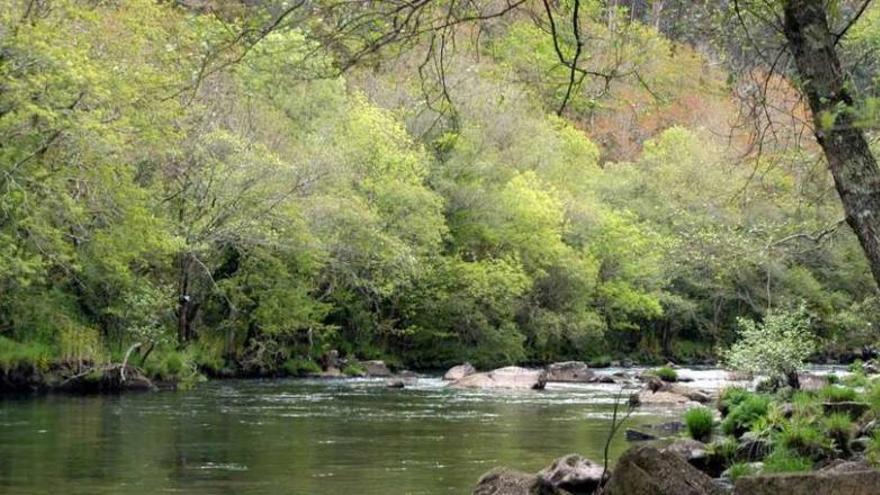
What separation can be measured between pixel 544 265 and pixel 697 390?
19.1m

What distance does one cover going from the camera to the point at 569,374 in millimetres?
39219

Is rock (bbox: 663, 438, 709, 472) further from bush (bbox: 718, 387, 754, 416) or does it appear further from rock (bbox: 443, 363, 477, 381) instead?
rock (bbox: 443, 363, 477, 381)

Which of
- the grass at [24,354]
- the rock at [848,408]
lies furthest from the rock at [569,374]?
the rock at [848,408]

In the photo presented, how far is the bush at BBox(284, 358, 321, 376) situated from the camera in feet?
131

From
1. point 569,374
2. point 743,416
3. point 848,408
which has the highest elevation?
point 569,374

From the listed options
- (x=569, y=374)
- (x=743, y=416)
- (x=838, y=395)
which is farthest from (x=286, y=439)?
(x=569, y=374)

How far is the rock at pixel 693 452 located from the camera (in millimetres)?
16266

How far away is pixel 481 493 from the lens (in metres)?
12.7

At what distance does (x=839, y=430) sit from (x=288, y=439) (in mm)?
9150

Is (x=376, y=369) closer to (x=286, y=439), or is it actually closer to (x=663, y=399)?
(x=663, y=399)

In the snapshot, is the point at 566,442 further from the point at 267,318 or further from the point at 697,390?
the point at 267,318

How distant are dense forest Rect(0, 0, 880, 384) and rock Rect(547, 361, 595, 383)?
586 cm

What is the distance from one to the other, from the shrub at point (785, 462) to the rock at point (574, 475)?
2.01 metres

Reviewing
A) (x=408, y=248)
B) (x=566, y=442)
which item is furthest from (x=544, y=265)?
(x=566, y=442)
